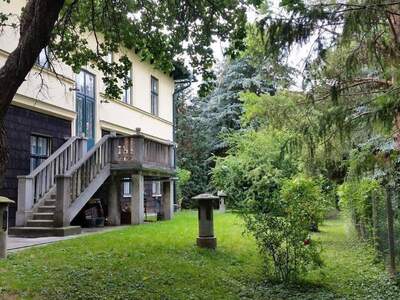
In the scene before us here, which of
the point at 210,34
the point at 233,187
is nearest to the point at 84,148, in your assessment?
the point at 210,34

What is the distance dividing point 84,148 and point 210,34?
7.35 m

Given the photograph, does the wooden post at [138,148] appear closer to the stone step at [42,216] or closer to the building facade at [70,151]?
the building facade at [70,151]

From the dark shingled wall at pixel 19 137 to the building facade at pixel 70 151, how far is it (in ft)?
0.08

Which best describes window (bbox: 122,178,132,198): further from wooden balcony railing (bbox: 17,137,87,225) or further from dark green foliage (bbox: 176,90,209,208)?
dark green foliage (bbox: 176,90,209,208)

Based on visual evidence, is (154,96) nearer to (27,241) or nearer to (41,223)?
(41,223)

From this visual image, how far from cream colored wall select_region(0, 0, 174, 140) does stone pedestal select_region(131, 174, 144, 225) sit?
2.73 m

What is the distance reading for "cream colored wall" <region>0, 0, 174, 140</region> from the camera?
41.0ft

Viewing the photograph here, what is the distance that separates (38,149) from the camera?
44.9ft

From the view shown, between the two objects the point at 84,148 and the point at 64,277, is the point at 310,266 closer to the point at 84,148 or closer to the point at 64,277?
the point at 64,277

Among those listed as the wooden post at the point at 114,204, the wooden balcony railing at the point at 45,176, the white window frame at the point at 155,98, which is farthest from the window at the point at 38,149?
the white window frame at the point at 155,98

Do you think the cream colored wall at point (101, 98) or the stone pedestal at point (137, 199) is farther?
the stone pedestal at point (137, 199)

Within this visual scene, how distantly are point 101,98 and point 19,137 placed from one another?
5223 millimetres

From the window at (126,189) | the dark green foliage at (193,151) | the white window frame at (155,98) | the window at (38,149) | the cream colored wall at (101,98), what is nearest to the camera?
the cream colored wall at (101,98)

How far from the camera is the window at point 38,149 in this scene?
43.9ft
